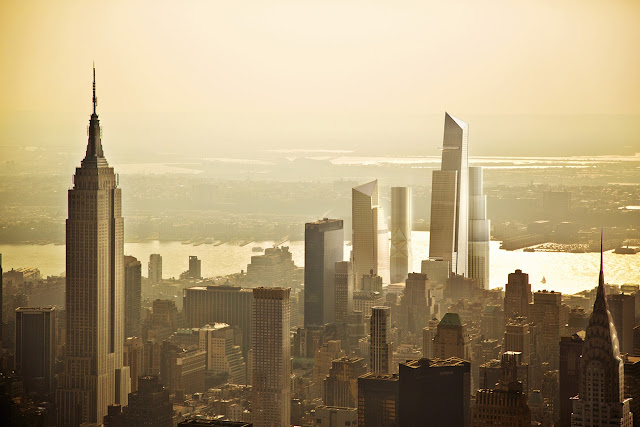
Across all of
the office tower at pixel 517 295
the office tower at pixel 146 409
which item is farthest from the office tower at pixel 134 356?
the office tower at pixel 517 295

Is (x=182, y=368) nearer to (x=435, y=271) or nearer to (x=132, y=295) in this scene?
(x=132, y=295)

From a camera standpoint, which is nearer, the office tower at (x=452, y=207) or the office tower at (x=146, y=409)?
the office tower at (x=146, y=409)

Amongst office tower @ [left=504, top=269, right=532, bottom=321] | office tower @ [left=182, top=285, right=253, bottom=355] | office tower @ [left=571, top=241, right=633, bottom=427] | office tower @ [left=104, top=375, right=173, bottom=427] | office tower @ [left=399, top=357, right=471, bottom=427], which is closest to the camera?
office tower @ [left=571, top=241, right=633, bottom=427]

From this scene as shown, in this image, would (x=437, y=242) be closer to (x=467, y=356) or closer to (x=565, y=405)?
(x=467, y=356)

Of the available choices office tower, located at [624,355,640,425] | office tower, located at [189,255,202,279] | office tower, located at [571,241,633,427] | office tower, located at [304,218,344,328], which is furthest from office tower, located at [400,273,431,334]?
office tower, located at [571,241,633,427]

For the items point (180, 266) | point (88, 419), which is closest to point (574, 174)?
point (180, 266)

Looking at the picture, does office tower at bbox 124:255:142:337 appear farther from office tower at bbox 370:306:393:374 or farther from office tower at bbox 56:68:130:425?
office tower at bbox 370:306:393:374

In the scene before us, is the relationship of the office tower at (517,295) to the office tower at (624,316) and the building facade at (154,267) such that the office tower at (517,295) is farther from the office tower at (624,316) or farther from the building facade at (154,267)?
the building facade at (154,267)
